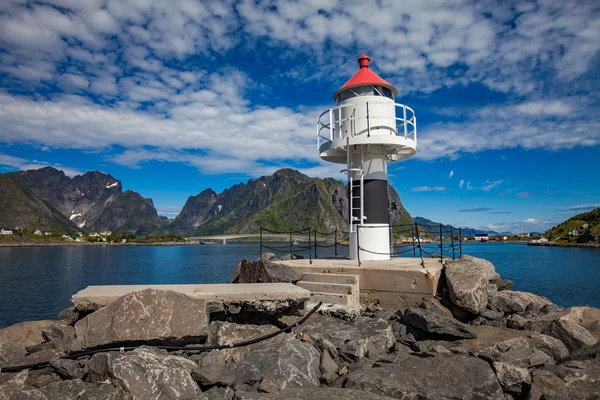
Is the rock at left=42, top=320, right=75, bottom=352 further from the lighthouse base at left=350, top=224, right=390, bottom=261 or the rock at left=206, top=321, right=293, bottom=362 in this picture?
the lighthouse base at left=350, top=224, right=390, bottom=261

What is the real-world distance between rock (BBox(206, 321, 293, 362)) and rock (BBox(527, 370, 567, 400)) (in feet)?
12.4

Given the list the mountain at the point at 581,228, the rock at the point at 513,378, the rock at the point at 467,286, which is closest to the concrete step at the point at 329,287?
the rock at the point at 467,286

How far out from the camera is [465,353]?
715cm

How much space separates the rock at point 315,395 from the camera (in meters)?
5.06

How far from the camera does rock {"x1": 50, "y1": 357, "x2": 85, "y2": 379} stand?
5906 millimetres

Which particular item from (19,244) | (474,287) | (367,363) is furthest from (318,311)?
(19,244)

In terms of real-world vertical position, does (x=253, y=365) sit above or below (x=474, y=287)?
below

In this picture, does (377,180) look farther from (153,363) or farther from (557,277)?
(557,277)

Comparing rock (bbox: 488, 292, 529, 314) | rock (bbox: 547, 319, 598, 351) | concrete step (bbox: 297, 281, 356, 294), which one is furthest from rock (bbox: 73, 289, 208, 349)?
rock (bbox: 488, 292, 529, 314)

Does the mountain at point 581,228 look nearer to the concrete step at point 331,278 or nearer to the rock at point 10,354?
the concrete step at point 331,278

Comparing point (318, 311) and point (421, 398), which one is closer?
point (421, 398)

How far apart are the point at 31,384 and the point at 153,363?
1945 millimetres

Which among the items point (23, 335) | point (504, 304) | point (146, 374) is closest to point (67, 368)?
point (146, 374)

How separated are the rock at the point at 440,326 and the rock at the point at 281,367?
276 cm
